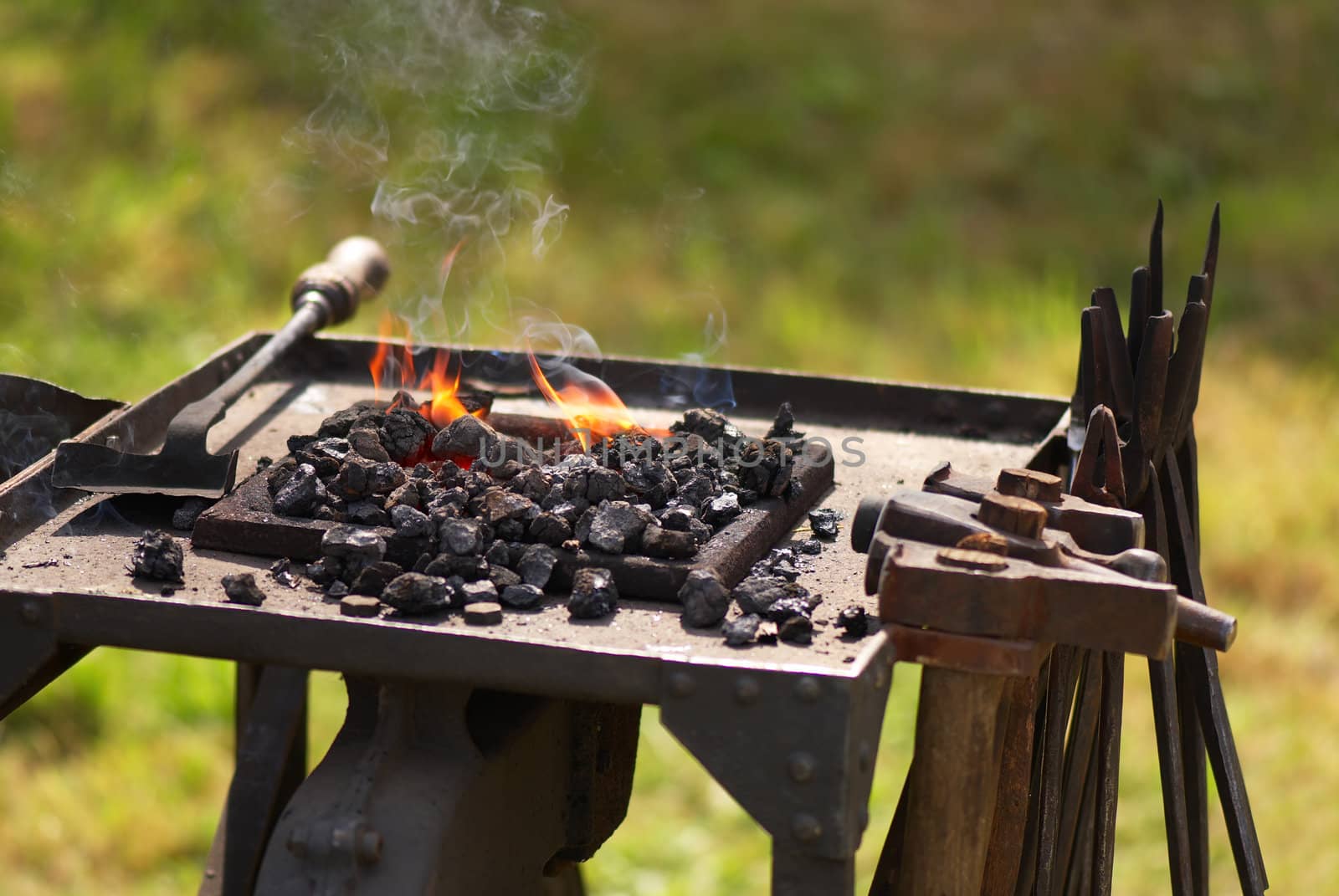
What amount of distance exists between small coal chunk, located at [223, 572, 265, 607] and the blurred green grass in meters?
2.45

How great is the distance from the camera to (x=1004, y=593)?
5.18 feet

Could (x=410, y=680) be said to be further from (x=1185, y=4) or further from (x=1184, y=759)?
(x=1185, y=4)

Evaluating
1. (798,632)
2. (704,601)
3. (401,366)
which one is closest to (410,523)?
(704,601)

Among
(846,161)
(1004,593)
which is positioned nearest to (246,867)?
(1004,593)

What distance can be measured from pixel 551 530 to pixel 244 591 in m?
0.37

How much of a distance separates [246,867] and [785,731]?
1.40m

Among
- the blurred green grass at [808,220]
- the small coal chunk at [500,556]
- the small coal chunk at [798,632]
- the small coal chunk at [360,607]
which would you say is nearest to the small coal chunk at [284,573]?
the small coal chunk at [360,607]

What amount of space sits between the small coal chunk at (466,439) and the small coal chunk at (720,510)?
0.36m

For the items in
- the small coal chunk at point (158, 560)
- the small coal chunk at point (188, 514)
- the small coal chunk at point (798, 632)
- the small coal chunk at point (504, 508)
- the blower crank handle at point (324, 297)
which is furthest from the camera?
the blower crank handle at point (324, 297)

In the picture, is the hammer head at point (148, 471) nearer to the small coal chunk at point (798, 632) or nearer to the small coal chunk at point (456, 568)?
the small coal chunk at point (456, 568)

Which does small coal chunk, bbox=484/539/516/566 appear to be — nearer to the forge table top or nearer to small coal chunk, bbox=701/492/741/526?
the forge table top

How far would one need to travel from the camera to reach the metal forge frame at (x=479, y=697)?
1541 millimetres

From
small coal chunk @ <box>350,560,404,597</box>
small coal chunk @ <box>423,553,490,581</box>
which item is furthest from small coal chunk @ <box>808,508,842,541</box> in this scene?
small coal chunk @ <box>350,560,404,597</box>

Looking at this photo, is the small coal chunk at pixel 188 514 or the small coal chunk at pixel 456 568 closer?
the small coal chunk at pixel 456 568
